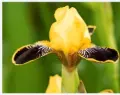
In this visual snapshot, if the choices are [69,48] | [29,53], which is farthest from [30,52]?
[69,48]

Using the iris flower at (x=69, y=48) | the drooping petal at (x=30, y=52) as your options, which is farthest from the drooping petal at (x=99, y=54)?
the drooping petal at (x=30, y=52)

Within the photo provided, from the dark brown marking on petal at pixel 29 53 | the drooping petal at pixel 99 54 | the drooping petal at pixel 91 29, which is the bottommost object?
the drooping petal at pixel 99 54

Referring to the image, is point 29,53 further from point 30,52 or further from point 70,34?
point 70,34

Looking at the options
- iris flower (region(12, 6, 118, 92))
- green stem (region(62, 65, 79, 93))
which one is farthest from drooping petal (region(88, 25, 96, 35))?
green stem (region(62, 65, 79, 93))

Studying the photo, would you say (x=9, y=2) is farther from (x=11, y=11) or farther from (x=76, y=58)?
(x=76, y=58)

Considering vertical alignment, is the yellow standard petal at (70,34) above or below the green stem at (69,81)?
above

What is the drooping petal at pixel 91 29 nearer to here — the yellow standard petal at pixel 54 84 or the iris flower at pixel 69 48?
the iris flower at pixel 69 48

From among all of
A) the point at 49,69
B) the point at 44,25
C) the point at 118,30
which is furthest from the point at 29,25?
the point at 118,30
